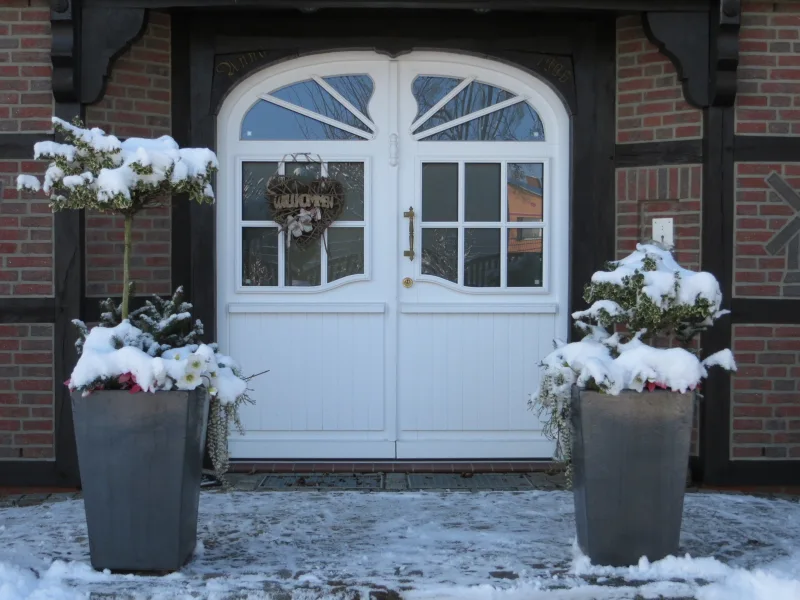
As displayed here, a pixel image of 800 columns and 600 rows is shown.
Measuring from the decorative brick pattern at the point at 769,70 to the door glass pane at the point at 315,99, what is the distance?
7.26ft

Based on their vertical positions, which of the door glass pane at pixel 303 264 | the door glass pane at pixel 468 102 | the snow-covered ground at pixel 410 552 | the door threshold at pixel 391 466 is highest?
the door glass pane at pixel 468 102

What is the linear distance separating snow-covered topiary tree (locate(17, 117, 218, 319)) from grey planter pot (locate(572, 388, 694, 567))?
185cm

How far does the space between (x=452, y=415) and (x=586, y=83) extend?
7.10 feet

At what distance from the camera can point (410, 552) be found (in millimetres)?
4070

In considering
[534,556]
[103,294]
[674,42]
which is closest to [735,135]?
[674,42]

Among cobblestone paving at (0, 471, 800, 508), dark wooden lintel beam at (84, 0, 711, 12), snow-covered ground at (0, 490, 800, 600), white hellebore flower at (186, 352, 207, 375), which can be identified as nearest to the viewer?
snow-covered ground at (0, 490, 800, 600)

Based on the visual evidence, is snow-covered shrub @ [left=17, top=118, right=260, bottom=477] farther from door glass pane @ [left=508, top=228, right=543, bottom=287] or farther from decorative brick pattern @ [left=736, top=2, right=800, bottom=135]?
decorative brick pattern @ [left=736, top=2, right=800, bottom=135]

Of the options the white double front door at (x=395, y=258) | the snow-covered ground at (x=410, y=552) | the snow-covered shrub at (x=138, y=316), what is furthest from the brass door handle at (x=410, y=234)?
the snow-covered shrub at (x=138, y=316)

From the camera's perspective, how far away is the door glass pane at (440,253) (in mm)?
5691

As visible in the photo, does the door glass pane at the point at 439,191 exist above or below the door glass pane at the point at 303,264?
above

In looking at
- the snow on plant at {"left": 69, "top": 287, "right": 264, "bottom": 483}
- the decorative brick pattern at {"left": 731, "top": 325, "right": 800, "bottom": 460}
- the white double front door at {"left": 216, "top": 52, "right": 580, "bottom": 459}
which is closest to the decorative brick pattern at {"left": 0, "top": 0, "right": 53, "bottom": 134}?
the white double front door at {"left": 216, "top": 52, "right": 580, "bottom": 459}

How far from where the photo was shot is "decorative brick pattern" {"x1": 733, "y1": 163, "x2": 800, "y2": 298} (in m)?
5.24

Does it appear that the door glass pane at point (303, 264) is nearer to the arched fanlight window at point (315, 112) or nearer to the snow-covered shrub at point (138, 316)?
the arched fanlight window at point (315, 112)

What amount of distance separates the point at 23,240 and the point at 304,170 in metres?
1.66
